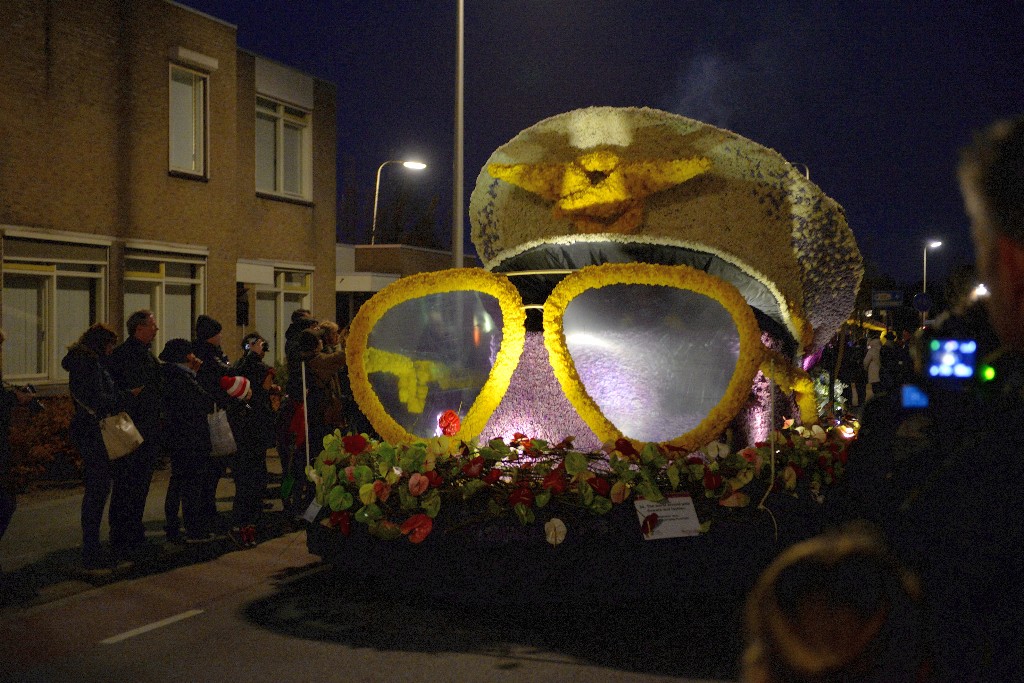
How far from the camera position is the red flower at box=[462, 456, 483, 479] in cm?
580

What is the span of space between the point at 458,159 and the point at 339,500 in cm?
779

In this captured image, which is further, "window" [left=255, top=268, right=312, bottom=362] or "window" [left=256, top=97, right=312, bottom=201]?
"window" [left=255, top=268, right=312, bottom=362]

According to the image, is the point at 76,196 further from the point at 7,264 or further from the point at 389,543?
the point at 389,543

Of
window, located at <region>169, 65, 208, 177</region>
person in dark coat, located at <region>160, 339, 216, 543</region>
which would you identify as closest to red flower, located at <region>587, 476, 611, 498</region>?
person in dark coat, located at <region>160, 339, 216, 543</region>

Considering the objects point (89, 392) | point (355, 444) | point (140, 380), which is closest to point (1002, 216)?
point (355, 444)

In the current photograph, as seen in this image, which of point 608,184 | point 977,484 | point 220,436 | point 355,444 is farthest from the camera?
point 220,436

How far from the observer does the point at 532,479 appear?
226 inches

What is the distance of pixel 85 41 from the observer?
15477 mm

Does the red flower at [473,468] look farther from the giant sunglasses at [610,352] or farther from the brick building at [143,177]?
the brick building at [143,177]

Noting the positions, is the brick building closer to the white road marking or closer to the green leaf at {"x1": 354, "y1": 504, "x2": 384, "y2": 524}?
the white road marking

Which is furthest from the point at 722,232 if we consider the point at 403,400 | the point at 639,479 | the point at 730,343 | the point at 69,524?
the point at 69,524

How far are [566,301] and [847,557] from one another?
16.7 ft

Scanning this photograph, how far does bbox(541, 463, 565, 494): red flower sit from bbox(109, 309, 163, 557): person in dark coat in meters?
3.90

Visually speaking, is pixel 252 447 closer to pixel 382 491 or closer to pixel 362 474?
pixel 362 474
